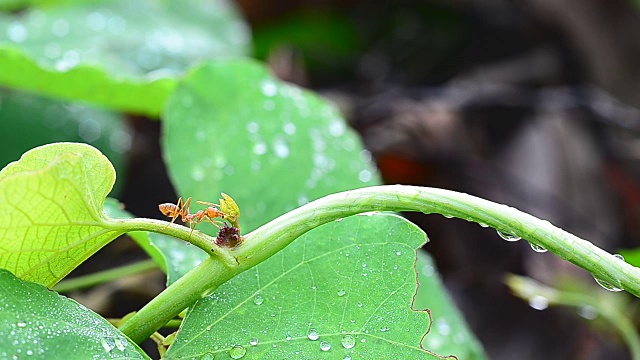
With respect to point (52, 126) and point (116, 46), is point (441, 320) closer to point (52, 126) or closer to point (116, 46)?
point (52, 126)

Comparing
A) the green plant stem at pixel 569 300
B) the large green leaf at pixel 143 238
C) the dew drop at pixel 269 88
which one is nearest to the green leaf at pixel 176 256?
the large green leaf at pixel 143 238

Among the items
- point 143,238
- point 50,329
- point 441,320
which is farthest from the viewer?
point 441,320

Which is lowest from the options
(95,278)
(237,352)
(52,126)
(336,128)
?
(52,126)

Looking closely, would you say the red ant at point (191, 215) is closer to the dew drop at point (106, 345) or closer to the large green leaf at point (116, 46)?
the dew drop at point (106, 345)

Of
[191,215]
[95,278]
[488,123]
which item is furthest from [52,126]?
[488,123]

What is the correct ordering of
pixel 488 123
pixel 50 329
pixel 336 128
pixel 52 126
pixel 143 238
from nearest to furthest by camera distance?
pixel 50 329 < pixel 143 238 < pixel 336 128 < pixel 52 126 < pixel 488 123

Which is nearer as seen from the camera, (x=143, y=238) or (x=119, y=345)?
(x=119, y=345)
